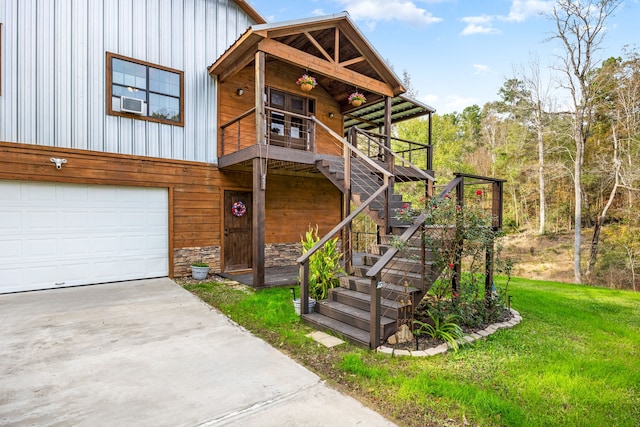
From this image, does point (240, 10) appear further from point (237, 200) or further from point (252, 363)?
point (252, 363)

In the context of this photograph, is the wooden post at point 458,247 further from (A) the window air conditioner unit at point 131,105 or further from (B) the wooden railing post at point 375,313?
(A) the window air conditioner unit at point 131,105

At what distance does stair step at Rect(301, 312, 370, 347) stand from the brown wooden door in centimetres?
441

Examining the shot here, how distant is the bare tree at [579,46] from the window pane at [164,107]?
14362 mm

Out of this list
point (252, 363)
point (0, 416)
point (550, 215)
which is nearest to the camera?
point (0, 416)

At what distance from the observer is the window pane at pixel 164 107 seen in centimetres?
730

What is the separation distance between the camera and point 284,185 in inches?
372

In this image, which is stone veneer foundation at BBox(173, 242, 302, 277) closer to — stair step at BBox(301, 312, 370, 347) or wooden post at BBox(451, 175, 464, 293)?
stair step at BBox(301, 312, 370, 347)

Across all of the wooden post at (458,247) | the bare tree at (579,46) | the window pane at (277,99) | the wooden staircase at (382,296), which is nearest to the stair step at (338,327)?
the wooden staircase at (382,296)

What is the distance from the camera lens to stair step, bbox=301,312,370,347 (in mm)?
3738

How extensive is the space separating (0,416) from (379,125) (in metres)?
11.8

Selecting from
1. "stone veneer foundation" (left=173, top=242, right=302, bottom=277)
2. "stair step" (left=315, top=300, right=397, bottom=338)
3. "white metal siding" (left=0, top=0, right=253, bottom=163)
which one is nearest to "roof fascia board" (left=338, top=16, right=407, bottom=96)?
"white metal siding" (left=0, top=0, right=253, bottom=163)

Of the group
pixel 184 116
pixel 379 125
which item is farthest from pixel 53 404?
pixel 379 125

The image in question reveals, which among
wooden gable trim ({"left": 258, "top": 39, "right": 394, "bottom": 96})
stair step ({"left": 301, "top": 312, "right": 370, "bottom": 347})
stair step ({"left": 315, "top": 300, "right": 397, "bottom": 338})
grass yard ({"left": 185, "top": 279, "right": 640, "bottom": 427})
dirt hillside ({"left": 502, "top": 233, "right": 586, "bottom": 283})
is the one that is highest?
wooden gable trim ({"left": 258, "top": 39, "right": 394, "bottom": 96})

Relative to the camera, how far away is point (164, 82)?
7.46 metres
